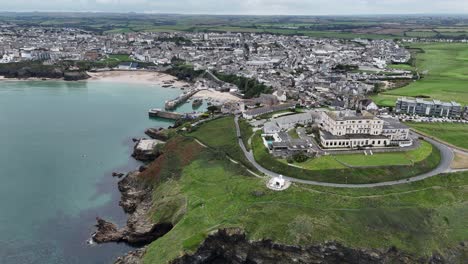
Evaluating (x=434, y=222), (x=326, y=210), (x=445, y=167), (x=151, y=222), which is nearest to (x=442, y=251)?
(x=434, y=222)

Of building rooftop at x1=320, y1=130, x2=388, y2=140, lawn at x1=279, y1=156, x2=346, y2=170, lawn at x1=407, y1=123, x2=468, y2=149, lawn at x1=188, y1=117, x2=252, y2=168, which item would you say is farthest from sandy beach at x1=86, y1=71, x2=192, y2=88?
lawn at x1=279, y1=156, x2=346, y2=170

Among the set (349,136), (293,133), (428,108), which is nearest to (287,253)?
(349,136)

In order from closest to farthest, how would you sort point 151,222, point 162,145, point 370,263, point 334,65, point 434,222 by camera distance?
point 370,263, point 434,222, point 151,222, point 162,145, point 334,65

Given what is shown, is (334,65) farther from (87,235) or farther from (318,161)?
(87,235)

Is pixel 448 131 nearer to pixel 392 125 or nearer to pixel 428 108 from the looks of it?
pixel 428 108

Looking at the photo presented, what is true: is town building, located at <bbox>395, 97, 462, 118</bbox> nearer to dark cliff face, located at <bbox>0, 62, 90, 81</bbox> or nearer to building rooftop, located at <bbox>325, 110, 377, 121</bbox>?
building rooftop, located at <bbox>325, 110, 377, 121</bbox>
